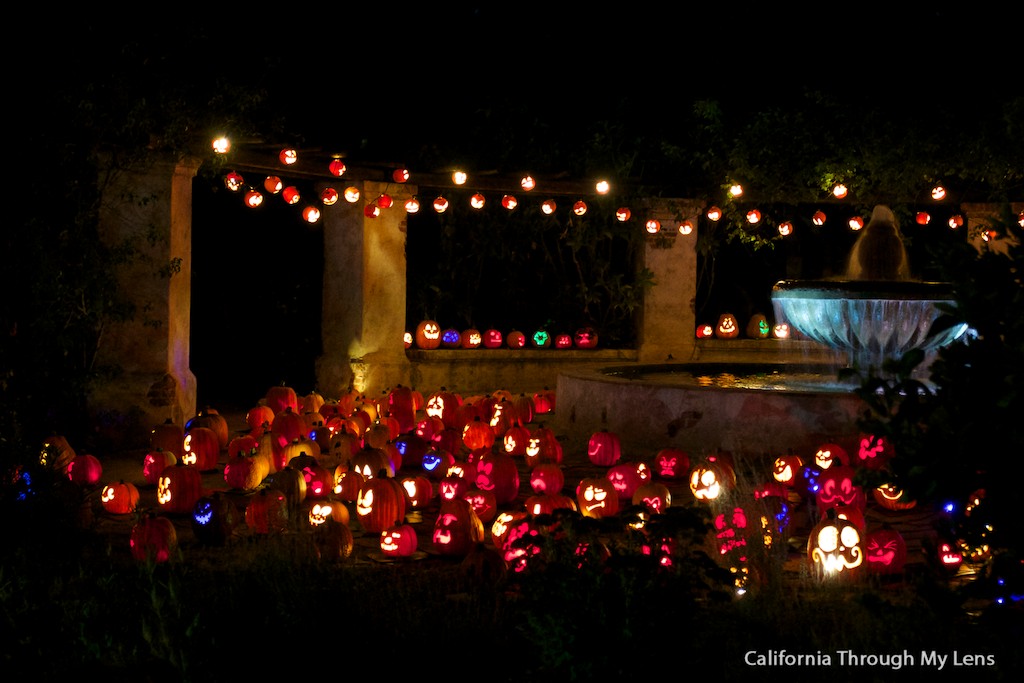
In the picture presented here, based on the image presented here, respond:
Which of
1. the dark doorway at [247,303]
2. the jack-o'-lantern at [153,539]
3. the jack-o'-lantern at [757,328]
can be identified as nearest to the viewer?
the jack-o'-lantern at [153,539]

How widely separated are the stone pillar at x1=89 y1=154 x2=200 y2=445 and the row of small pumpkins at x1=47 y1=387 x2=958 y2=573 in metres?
0.77

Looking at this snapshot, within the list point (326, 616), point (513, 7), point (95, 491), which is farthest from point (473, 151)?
point (326, 616)

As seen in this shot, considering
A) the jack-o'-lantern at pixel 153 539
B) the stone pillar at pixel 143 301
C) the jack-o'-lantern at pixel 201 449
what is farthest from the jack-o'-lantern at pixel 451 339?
the jack-o'-lantern at pixel 153 539

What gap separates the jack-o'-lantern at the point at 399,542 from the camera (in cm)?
718

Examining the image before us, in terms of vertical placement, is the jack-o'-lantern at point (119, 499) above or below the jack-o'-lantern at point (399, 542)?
above

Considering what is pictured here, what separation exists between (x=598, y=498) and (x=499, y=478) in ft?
2.93

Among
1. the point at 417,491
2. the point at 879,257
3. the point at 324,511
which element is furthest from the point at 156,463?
the point at 879,257

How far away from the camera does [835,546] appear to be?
6539 millimetres

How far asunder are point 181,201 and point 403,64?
34.3ft

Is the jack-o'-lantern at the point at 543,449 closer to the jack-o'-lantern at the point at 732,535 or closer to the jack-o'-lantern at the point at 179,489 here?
the jack-o'-lantern at the point at 179,489

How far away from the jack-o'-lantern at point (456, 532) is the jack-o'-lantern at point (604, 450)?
3468 mm

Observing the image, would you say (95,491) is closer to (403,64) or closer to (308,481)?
(308,481)

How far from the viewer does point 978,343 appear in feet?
13.0

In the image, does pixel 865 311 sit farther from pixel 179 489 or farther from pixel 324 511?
pixel 179 489
